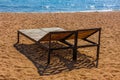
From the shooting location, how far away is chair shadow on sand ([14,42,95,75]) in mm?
6268

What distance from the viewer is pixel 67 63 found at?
6715mm

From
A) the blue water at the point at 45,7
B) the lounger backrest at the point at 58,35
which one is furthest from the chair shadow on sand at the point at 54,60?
the blue water at the point at 45,7

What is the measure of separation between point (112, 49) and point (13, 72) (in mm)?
3393

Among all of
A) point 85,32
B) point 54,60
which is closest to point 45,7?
point 85,32

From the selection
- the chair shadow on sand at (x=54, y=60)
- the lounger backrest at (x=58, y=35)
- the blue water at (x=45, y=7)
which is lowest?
the blue water at (x=45, y=7)

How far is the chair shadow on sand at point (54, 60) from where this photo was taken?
6.27 meters

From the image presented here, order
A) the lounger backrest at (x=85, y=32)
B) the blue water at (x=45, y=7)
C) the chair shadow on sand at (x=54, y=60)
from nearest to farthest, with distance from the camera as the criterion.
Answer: the chair shadow on sand at (x=54, y=60) < the lounger backrest at (x=85, y=32) < the blue water at (x=45, y=7)

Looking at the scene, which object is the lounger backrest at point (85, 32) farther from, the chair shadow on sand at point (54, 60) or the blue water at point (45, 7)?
the blue water at point (45, 7)

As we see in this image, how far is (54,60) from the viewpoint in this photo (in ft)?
22.6

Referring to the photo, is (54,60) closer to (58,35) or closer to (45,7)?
(58,35)

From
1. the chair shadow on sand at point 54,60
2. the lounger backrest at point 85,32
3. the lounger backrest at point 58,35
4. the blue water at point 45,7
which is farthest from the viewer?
the blue water at point 45,7

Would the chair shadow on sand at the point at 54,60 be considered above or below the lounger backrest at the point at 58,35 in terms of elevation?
below

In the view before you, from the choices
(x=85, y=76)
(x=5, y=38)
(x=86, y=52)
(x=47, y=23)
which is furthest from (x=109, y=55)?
(x=47, y=23)

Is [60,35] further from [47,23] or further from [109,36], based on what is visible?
[47,23]
